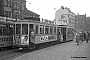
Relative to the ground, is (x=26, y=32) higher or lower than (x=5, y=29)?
lower

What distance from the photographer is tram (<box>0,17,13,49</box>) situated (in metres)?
15.0

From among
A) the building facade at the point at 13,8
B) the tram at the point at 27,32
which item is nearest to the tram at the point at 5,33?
the tram at the point at 27,32

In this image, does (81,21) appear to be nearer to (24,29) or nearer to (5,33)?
(5,33)

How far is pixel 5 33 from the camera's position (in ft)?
50.9

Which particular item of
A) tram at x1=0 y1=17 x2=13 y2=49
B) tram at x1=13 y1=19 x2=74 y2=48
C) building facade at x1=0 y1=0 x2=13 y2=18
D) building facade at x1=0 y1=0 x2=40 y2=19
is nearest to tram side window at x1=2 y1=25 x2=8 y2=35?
tram at x1=0 y1=17 x2=13 y2=49

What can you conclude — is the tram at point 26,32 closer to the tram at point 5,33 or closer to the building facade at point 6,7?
the tram at point 5,33

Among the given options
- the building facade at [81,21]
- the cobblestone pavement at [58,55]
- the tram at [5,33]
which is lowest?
the cobblestone pavement at [58,55]

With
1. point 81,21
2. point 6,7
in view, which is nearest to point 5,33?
point 6,7

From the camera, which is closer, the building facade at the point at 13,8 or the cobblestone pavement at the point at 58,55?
the cobblestone pavement at the point at 58,55

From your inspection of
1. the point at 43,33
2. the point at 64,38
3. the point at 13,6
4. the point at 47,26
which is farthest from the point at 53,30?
the point at 13,6

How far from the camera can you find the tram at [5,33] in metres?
15.0

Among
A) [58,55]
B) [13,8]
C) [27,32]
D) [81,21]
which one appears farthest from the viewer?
[81,21]

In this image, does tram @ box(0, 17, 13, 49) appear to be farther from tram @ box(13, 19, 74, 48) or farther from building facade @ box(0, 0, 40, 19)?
building facade @ box(0, 0, 40, 19)

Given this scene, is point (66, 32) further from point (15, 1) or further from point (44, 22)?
point (15, 1)
